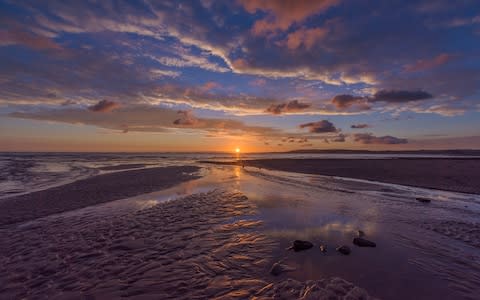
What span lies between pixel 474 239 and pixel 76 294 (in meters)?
13.8

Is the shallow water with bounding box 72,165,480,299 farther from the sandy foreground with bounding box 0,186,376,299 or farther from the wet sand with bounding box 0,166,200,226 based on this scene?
the wet sand with bounding box 0,166,200,226

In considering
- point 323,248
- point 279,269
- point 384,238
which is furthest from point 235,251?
point 384,238

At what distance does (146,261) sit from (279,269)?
409cm

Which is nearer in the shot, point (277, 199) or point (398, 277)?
point (398, 277)

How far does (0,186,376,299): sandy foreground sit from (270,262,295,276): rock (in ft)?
0.62

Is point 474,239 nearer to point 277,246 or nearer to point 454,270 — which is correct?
point 454,270

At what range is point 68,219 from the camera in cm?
1135

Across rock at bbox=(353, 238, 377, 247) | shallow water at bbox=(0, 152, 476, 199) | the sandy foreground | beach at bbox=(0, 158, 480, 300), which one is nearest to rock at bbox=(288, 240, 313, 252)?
beach at bbox=(0, 158, 480, 300)

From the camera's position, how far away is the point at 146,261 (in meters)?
6.95

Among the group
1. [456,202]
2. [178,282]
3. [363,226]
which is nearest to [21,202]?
[178,282]

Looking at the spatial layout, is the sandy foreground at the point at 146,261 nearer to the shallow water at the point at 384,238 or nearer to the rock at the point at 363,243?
the shallow water at the point at 384,238

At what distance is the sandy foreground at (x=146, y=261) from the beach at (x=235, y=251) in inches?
1.4

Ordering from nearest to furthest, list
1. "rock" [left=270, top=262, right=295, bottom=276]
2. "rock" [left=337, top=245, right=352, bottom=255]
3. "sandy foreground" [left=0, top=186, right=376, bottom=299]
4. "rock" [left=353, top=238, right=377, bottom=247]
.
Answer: "sandy foreground" [left=0, top=186, right=376, bottom=299], "rock" [left=270, top=262, right=295, bottom=276], "rock" [left=337, top=245, right=352, bottom=255], "rock" [left=353, top=238, right=377, bottom=247]

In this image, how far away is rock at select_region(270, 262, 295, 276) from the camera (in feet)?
20.5
